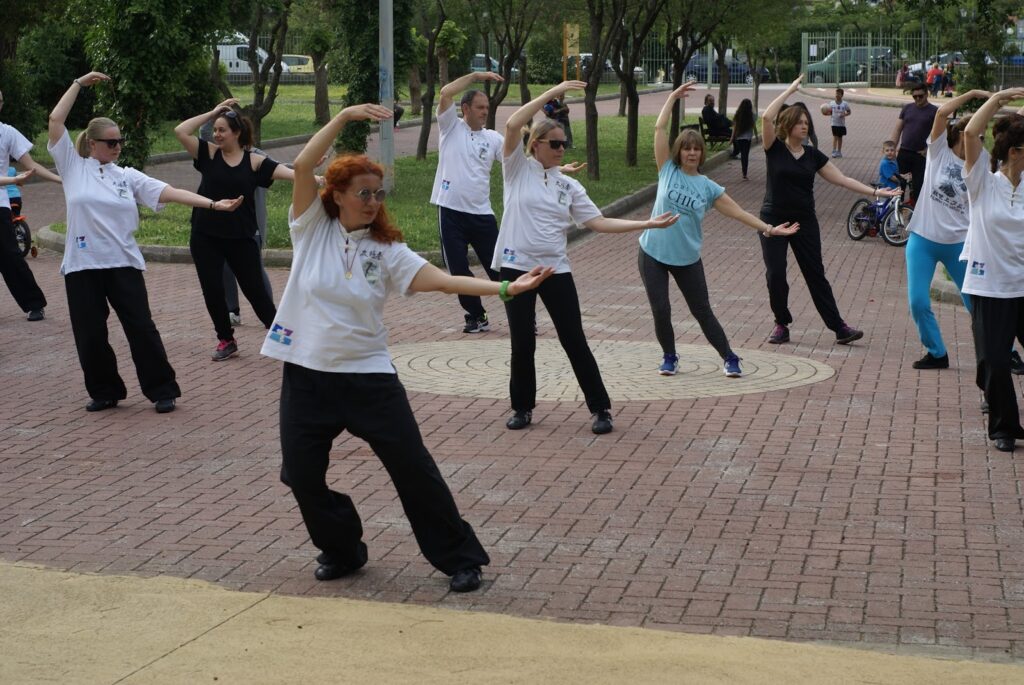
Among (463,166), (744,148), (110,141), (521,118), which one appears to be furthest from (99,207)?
(744,148)

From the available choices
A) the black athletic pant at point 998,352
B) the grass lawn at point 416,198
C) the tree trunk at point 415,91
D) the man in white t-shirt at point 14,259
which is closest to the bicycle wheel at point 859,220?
the grass lawn at point 416,198

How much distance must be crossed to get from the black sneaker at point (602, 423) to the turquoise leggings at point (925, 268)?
2.92 m

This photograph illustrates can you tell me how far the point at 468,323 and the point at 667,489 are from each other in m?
5.10

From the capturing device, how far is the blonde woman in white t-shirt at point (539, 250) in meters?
8.90

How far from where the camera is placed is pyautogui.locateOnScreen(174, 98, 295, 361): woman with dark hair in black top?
10.8 meters

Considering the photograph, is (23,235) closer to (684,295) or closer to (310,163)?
(684,295)

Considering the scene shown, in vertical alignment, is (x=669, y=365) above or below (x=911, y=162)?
below

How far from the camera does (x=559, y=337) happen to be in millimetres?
8906

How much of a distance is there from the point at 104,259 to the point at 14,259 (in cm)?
398

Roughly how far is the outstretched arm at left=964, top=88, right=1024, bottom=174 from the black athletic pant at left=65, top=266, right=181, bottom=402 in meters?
5.04

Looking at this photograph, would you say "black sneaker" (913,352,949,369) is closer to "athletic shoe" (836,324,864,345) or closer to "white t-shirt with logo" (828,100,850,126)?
"athletic shoe" (836,324,864,345)

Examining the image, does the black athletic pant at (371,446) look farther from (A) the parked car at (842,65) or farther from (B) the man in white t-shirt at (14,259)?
(A) the parked car at (842,65)

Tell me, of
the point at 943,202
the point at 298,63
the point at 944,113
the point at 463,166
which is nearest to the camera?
the point at 944,113

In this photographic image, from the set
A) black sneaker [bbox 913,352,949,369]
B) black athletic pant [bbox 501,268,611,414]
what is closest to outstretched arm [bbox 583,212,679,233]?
black athletic pant [bbox 501,268,611,414]
